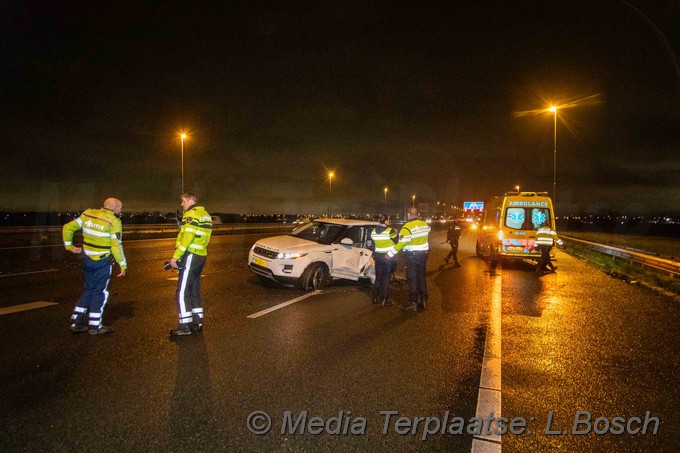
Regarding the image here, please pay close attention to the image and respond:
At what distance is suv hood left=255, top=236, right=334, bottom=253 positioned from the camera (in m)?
8.52

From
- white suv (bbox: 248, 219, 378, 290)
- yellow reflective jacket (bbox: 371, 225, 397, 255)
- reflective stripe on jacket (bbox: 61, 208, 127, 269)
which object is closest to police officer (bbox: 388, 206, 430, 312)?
yellow reflective jacket (bbox: 371, 225, 397, 255)

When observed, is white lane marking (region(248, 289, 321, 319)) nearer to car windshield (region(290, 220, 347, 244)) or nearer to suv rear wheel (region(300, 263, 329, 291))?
suv rear wheel (region(300, 263, 329, 291))

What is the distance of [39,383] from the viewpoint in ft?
12.9

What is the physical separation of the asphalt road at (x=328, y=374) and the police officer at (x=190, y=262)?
0.34 m

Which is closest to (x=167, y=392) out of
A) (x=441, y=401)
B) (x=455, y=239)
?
(x=441, y=401)

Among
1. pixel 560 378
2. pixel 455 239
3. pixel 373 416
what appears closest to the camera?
pixel 373 416

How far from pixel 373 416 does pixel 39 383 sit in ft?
10.0

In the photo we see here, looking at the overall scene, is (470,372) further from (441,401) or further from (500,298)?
(500,298)

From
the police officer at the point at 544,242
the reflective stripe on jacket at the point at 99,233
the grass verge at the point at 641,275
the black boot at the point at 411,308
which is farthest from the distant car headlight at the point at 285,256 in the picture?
the grass verge at the point at 641,275

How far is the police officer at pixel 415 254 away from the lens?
7418 millimetres

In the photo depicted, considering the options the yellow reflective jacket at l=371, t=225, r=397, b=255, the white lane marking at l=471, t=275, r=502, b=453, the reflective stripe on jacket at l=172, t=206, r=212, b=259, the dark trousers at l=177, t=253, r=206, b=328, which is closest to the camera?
the white lane marking at l=471, t=275, r=502, b=453

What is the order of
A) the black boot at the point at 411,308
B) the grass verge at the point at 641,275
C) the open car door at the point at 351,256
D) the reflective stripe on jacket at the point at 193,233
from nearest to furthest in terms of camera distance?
1. the reflective stripe on jacket at the point at 193,233
2. the black boot at the point at 411,308
3. the open car door at the point at 351,256
4. the grass verge at the point at 641,275

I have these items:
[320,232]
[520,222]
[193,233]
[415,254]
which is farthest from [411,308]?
[520,222]

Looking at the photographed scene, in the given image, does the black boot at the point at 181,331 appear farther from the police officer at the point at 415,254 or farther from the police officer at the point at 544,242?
the police officer at the point at 544,242
